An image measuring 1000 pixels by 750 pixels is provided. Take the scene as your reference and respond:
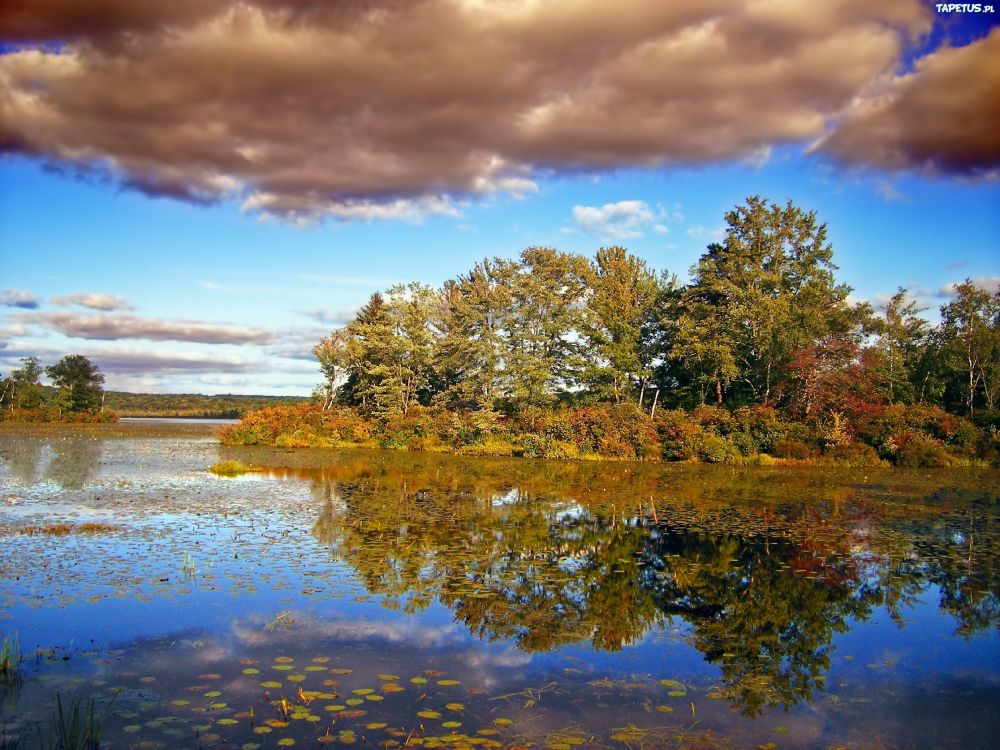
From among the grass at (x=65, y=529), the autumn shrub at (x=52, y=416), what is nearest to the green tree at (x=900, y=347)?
the grass at (x=65, y=529)

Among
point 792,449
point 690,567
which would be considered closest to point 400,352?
point 792,449

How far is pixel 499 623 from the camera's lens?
30.7 feet

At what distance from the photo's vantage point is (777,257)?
162 ft

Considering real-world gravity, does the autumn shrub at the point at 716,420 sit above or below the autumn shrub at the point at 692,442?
above

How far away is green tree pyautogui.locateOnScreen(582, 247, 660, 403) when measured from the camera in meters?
49.7

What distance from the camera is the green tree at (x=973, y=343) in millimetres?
42688

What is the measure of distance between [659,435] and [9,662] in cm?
3753

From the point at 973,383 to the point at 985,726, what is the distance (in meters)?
45.6

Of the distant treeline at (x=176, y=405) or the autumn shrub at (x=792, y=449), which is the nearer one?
the autumn shrub at (x=792, y=449)

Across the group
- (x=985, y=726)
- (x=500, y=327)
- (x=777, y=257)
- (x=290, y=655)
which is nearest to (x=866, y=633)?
(x=985, y=726)

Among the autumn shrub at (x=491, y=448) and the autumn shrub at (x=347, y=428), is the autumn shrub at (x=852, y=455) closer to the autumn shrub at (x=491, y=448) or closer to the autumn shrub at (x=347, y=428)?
the autumn shrub at (x=491, y=448)

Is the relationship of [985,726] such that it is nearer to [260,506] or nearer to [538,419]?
[260,506]

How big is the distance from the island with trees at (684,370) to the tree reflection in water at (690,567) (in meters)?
17.7

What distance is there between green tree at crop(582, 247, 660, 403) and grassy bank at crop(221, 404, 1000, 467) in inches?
221
